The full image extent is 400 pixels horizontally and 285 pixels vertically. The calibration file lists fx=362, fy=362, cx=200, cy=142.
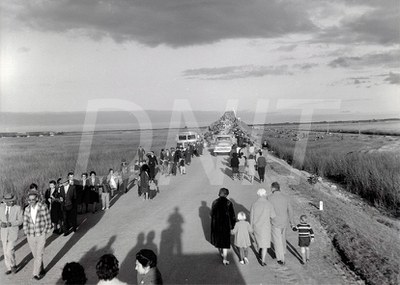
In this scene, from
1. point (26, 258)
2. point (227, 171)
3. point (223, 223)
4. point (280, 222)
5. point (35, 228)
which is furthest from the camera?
point (227, 171)

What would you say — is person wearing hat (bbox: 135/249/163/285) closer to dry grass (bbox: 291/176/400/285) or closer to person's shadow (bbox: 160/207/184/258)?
person's shadow (bbox: 160/207/184/258)

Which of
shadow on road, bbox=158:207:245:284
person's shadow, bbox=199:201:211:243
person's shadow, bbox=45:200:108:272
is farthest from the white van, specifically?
shadow on road, bbox=158:207:245:284

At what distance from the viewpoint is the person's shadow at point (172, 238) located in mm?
8453

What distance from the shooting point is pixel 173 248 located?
28.4 feet

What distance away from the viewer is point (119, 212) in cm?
1272

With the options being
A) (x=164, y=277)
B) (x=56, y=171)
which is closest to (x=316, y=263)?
(x=164, y=277)

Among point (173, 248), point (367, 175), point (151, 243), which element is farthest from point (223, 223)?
point (367, 175)

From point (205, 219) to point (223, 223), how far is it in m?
3.66

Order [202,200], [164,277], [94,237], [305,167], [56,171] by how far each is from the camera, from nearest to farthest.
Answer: [164,277], [94,237], [202,200], [56,171], [305,167]

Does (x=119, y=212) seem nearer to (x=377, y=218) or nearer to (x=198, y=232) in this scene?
(x=198, y=232)

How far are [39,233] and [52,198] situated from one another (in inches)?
113

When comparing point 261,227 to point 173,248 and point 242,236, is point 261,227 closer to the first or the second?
point 242,236

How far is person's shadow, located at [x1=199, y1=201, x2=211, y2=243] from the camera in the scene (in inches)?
385

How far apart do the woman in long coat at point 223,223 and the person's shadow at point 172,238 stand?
3.77 ft
